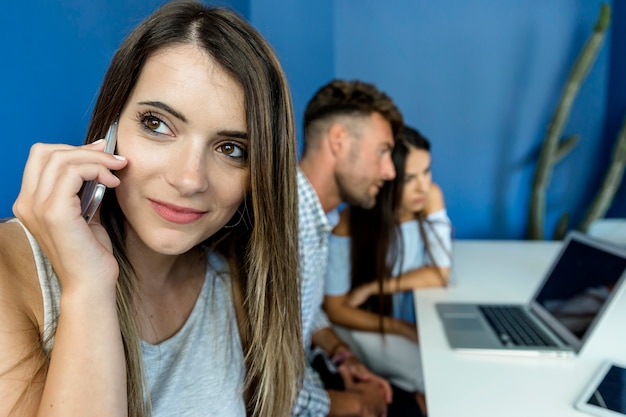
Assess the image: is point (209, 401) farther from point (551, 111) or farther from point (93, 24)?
point (551, 111)

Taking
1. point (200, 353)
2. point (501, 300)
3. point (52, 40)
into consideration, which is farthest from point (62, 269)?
point (501, 300)

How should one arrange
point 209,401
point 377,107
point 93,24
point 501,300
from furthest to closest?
point 377,107
point 501,300
point 93,24
point 209,401

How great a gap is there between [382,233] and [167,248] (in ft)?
3.63

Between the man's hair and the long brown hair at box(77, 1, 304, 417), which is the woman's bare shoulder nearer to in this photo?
the long brown hair at box(77, 1, 304, 417)

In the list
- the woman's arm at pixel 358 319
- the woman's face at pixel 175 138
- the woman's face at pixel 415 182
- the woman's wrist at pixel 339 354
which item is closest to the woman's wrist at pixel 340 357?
the woman's wrist at pixel 339 354

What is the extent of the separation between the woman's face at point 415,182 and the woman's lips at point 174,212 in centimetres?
120

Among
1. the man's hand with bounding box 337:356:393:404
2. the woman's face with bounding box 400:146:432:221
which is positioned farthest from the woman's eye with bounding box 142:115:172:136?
the woman's face with bounding box 400:146:432:221

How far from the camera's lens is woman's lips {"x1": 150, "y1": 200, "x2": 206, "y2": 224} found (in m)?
0.71

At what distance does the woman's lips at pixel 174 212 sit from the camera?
0.71 metres

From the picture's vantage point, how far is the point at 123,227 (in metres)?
0.80

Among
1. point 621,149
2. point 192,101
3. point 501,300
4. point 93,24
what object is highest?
point 93,24

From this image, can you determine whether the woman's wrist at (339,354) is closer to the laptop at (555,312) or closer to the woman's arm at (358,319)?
the woman's arm at (358,319)

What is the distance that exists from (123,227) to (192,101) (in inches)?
9.7

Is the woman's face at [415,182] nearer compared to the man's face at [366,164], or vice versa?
the man's face at [366,164]
